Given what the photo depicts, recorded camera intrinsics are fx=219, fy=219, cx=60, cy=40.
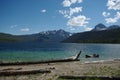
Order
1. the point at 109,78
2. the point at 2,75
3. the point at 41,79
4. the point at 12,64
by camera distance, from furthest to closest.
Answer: the point at 12,64
the point at 2,75
the point at 41,79
the point at 109,78

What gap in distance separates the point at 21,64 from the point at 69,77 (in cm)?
2202

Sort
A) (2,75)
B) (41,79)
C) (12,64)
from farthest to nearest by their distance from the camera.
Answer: (12,64) → (2,75) → (41,79)

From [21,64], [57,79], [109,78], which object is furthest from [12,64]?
[109,78]

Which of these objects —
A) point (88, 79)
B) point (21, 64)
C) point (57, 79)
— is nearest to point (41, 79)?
point (57, 79)

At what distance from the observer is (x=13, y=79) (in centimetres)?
2288

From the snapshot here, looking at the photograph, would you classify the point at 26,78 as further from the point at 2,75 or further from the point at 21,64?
the point at 21,64

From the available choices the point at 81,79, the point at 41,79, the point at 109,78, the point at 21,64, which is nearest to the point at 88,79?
the point at 81,79

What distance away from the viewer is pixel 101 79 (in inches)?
803

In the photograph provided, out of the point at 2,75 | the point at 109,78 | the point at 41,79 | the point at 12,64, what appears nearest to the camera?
the point at 109,78

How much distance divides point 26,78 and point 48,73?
3729 mm

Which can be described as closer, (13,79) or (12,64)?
(13,79)

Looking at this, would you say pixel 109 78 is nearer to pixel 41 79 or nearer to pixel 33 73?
pixel 41 79

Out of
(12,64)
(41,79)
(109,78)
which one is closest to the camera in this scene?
(109,78)

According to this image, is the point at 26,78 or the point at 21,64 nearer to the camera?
the point at 26,78
